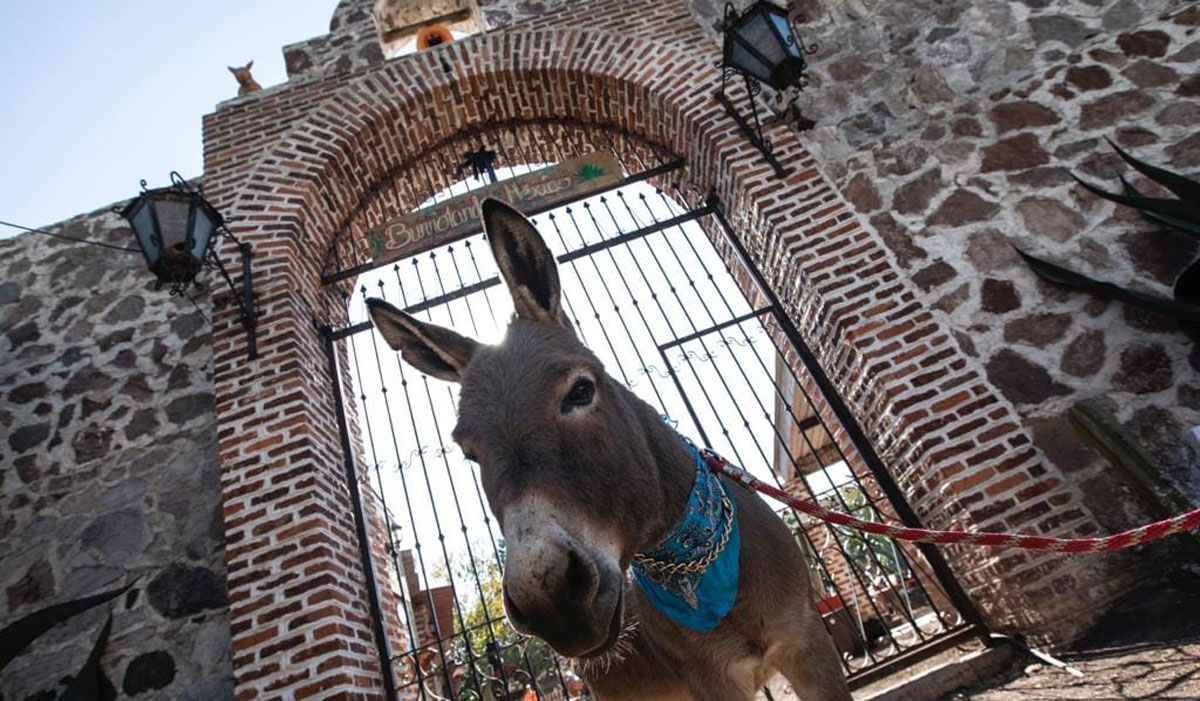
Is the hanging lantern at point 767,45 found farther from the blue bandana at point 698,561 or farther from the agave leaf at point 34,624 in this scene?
the agave leaf at point 34,624

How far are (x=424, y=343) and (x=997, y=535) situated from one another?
6.89 ft

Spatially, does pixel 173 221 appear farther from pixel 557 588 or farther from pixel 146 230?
pixel 557 588

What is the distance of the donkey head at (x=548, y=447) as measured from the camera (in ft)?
4.15

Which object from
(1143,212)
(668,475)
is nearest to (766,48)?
(1143,212)

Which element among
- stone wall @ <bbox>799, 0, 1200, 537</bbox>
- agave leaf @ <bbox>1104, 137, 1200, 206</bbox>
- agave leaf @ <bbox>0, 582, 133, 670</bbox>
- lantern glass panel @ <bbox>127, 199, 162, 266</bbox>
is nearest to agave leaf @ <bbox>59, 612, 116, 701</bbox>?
agave leaf @ <bbox>0, 582, 133, 670</bbox>

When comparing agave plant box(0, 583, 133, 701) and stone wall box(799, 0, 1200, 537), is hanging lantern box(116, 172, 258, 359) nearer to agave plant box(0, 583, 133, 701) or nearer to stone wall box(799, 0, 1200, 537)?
agave plant box(0, 583, 133, 701)

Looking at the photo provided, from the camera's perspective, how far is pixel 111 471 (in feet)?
15.7

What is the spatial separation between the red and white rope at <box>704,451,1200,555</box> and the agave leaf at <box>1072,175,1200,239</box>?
118 inches

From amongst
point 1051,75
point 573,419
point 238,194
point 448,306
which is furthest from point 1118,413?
point 238,194

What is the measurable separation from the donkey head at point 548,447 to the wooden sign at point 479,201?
3850 mm

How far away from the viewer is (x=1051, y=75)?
5332 millimetres

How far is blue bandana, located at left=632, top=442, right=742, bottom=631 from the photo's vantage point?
1947mm

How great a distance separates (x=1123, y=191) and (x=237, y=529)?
22.4 feet

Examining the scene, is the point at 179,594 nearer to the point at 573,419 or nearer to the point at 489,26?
the point at 573,419
